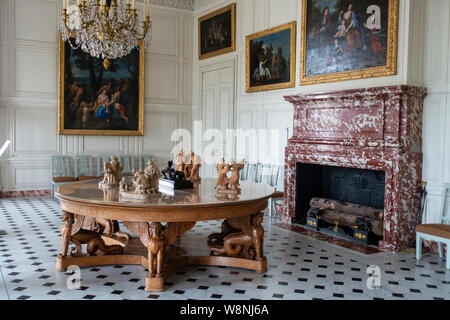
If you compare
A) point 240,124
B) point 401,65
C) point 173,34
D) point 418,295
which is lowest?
Answer: point 418,295

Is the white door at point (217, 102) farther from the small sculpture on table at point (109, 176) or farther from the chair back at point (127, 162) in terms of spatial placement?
the small sculpture on table at point (109, 176)

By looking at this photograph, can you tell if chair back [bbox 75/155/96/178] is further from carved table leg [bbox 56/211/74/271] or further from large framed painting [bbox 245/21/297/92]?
carved table leg [bbox 56/211/74/271]

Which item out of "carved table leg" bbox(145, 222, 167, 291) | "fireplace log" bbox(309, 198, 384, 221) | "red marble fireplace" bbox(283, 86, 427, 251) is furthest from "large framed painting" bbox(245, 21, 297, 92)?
"carved table leg" bbox(145, 222, 167, 291)

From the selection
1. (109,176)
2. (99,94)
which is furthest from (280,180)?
(99,94)

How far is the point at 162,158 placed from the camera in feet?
43.7

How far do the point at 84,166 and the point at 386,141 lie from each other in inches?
321

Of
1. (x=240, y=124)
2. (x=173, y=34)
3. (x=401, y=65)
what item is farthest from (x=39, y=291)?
(x=173, y=34)

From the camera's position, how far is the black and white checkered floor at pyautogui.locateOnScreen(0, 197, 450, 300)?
16.1 feet

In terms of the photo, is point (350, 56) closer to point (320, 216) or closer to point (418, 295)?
point (320, 216)

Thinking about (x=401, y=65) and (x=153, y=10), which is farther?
(x=153, y=10)

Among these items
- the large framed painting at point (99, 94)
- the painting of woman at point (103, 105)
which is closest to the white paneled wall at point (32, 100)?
the large framed painting at point (99, 94)

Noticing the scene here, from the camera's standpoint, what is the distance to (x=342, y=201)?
8320mm

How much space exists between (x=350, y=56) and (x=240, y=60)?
401 cm

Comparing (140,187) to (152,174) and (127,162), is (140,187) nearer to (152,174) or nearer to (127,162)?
(152,174)
